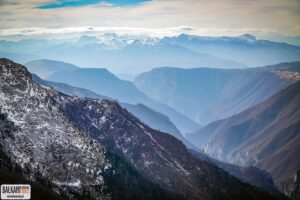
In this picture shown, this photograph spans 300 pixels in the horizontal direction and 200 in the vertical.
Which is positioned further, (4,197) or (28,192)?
(28,192)

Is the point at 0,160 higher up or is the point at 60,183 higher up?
the point at 0,160

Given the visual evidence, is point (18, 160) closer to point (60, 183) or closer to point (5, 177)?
point (60, 183)

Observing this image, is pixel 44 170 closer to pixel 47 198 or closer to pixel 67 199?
pixel 67 199

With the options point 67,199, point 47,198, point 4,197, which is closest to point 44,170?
point 67,199

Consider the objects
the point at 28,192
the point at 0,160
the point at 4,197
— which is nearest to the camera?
the point at 4,197

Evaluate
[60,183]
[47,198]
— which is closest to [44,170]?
[60,183]

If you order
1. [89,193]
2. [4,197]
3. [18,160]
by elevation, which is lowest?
[89,193]

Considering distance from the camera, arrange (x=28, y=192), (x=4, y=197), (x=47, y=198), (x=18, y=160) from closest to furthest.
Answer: (x=4, y=197), (x=28, y=192), (x=47, y=198), (x=18, y=160)

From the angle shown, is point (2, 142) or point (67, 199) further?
point (2, 142)

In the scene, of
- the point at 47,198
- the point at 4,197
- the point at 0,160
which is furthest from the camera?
the point at 0,160
